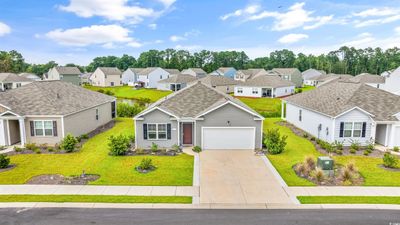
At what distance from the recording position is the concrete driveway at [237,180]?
1345 cm

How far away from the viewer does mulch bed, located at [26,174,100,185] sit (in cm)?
1525

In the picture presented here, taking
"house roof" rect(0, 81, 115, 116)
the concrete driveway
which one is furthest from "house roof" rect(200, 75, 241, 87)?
the concrete driveway

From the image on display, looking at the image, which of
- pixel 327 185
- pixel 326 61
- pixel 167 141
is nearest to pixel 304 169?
pixel 327 185

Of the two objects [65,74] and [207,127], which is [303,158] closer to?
[207,127]

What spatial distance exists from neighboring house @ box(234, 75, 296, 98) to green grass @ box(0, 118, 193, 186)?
40.6 meters

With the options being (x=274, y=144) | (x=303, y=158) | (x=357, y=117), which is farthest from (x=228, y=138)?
(x=357, y=117)

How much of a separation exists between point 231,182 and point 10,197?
35.4 ft

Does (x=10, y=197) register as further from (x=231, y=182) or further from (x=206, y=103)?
(x=206, y=103)

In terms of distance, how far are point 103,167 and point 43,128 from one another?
8617mm

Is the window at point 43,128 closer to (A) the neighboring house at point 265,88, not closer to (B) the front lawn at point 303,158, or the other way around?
(B) the front lawn at point 303,158

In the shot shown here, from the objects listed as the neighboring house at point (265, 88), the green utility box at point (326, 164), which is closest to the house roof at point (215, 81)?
the neighboring house at point (265, 88)

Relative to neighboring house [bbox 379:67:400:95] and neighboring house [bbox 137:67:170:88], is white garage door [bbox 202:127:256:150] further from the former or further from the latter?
neighboring house [bbox 137:67:170:88]

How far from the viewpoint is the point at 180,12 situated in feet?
104

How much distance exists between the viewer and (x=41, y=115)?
22594 mm
